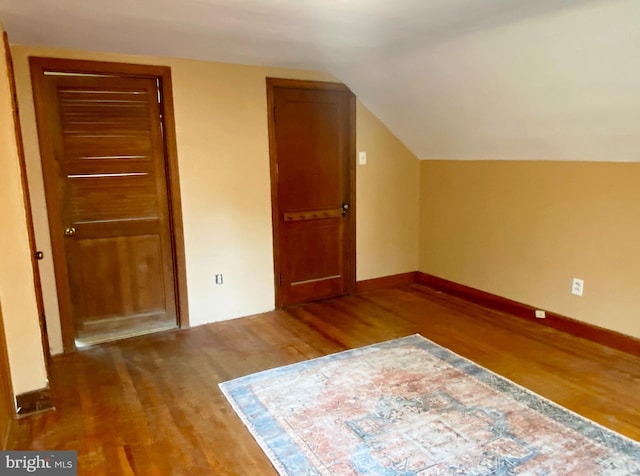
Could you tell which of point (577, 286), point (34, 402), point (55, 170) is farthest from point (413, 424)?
point (55, 170)

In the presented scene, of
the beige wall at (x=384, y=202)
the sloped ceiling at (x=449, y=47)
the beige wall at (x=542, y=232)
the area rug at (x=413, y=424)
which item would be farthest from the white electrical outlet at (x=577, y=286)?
the beige wall at (x=384, y=202)

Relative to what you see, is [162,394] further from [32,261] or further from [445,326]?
[445,326]

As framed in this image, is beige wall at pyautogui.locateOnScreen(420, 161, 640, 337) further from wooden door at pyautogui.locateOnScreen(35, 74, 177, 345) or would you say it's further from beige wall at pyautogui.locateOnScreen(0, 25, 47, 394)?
beige wall at pyautogui.locateOnScreen(0, 25, 47, 394)

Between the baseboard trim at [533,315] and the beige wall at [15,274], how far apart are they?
11.7 ft

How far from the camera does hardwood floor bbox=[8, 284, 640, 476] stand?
226cm

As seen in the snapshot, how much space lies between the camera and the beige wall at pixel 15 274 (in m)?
2.44

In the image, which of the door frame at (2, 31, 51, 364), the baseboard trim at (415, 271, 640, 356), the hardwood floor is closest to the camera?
the hardwood floor

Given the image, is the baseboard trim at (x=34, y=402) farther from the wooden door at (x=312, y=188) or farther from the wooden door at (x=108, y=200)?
the wooden door at (x=312, y=188)

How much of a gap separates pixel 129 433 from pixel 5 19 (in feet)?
7.68

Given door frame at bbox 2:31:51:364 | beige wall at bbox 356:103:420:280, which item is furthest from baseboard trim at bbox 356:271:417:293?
door frame at bbox 2:31:51:364

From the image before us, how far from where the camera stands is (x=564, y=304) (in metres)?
3.63

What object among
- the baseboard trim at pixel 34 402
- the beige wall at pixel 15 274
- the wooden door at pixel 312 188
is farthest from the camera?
the wooden door at pixel 312 188

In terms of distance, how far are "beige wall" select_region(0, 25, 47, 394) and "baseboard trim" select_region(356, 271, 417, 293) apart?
2934mm

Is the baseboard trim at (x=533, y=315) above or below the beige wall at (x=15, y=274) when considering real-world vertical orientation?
below
